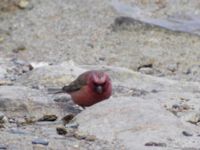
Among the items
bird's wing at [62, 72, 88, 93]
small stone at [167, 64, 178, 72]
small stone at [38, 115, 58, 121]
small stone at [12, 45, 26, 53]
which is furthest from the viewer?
small stone at [12, 45, 26, 53]

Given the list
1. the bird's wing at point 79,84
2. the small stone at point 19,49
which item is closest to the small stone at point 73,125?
the bird's wing at point 79,84

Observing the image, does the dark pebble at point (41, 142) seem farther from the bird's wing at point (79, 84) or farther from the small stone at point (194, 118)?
the small stone at point (194, 118)

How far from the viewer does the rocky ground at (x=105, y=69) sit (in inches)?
251

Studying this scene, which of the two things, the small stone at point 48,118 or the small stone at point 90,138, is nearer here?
the small stone at point 90,138

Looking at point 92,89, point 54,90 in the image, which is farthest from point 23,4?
point 92,89

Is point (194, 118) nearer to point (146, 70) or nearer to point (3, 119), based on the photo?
point (3, 119)

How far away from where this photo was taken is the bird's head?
23.8 feet

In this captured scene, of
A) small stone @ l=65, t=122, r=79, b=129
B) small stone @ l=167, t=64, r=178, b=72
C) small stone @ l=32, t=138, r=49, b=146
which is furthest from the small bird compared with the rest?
small stone @ l=167, t=64, r=178, b=72

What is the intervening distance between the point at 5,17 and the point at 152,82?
4.83 m

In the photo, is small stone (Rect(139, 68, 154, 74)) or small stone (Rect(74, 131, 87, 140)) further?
small stone (Rect(139, 68, 154, 74))

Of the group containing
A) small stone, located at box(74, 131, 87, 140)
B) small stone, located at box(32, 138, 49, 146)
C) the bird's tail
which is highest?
small stone, located at box(32, 138, 49, 146)

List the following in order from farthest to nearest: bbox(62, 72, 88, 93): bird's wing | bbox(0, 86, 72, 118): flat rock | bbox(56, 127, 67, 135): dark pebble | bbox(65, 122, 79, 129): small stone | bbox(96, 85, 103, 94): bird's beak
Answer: bbox(62, 72, 88, 93): bird's wing
bbox(0, 86, 72, 118): flat rock
bbox(96, 85, 103, 94): bird's beak
bbox(65, 122, 79, 129): small stone
bbox(56, 127, 67, 135): dark pebble

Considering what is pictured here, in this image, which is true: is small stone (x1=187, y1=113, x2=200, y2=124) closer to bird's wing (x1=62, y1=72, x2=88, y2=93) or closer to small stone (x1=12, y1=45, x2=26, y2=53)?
Result: bird's wing (x1=62, y1=72, x2=88, y2=93)

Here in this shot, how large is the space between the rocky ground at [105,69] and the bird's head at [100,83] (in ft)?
0.43
